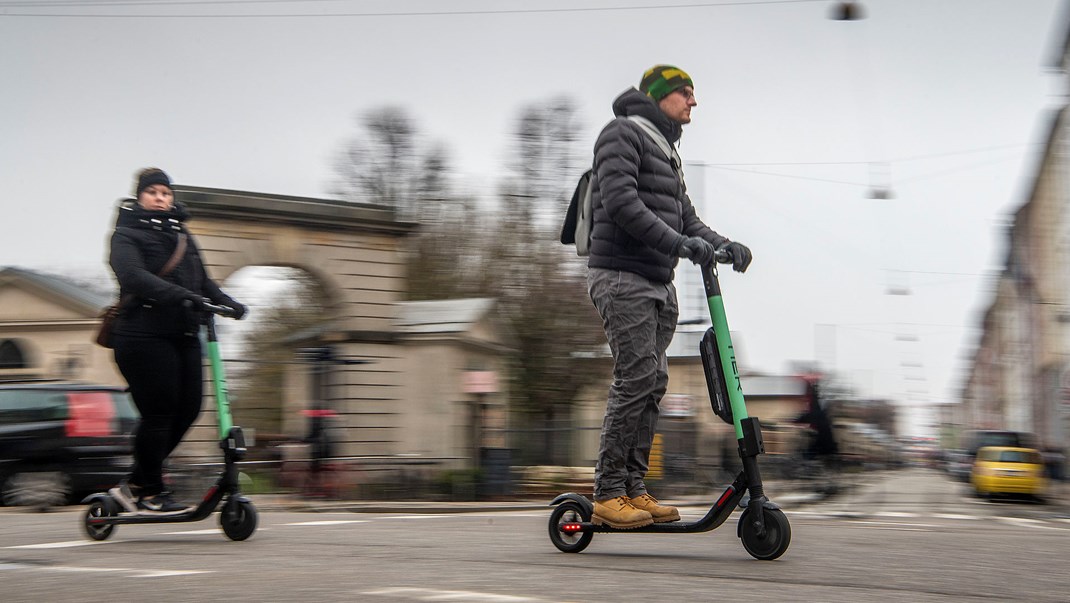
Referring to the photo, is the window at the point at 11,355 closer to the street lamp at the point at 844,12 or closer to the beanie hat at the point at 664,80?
the street lamp at the point at 844,12

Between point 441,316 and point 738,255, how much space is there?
81.7 ft

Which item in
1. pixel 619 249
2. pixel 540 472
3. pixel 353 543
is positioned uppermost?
pixel 619 249

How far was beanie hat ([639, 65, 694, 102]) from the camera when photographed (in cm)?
500

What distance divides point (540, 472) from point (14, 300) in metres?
32.8

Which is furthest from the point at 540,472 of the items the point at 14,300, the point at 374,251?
the point at 14,300

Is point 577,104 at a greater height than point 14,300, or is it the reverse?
point 577,104

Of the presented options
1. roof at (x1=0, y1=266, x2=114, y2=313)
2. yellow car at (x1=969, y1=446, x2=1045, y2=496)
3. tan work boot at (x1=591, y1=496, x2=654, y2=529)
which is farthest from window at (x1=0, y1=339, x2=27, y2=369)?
tan work boot at (x1=591, y1=496, x2=654, y2=529)

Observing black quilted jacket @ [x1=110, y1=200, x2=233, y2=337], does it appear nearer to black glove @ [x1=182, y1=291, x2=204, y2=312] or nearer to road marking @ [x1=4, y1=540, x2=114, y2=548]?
black glove @ [x1=182, y1=291, x2=204, y2=312]

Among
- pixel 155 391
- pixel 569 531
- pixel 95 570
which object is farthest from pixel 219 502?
pixel 569 531

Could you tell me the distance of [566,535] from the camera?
4.92m

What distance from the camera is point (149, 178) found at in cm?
608

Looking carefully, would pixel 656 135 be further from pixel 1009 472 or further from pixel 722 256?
pixel 1009 472

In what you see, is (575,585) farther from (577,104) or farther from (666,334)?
(577,104)

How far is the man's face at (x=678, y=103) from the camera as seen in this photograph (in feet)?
16.5
